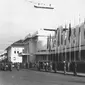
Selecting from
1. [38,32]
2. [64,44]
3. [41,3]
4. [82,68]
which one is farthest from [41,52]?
[82,68]

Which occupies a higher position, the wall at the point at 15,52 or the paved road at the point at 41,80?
the wall at the point at 15,52

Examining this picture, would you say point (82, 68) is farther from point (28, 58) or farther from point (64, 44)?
point (28, 58)

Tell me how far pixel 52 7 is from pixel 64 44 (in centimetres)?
1640

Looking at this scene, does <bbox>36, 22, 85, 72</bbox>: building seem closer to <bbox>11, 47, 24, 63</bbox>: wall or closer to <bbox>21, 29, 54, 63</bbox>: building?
<bbox>21, 29, 54, 63</bbox>: building

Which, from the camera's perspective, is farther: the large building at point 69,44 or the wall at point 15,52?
the wall at point 15,52

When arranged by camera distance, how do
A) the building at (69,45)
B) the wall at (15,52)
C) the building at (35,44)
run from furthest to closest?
the wall at (15,52) → the building at (35,44) → the building at (69,45)

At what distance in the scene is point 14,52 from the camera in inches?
5108

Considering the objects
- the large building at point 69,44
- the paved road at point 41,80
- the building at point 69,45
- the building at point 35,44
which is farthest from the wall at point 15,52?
the paved road at point 41,80

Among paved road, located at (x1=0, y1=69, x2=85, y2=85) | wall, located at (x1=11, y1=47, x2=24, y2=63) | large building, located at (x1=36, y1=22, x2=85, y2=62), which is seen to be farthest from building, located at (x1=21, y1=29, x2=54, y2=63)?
paved road, located at (x1=0, y1=69, x2=85, y2=85)

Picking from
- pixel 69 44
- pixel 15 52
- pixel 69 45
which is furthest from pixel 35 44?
pixel 69 44

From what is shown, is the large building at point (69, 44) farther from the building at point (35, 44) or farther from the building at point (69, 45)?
the building at point (35, 44)

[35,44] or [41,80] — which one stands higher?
[35,44]

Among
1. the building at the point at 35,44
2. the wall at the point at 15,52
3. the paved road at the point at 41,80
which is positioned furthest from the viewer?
the wall at the point at 15,52

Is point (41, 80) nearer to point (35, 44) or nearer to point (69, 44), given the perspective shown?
point (69, 44)
